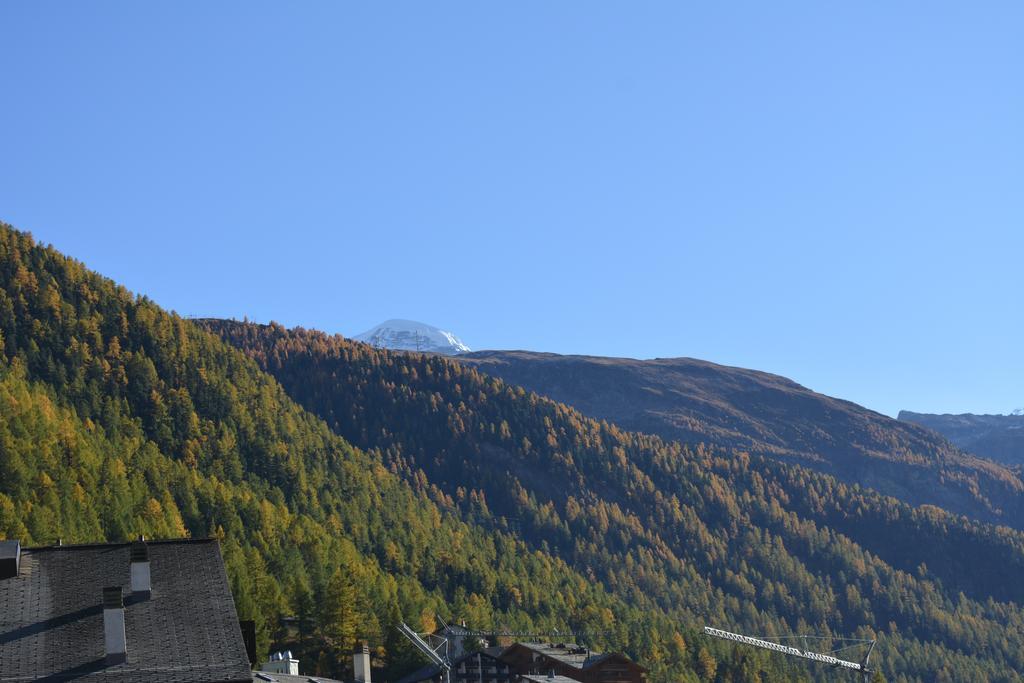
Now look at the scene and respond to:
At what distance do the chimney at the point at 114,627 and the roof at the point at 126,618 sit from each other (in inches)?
10.6

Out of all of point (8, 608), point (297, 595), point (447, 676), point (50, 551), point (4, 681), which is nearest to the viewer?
point (4, 681)

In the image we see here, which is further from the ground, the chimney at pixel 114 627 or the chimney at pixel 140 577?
the chimney at pixel 140 577

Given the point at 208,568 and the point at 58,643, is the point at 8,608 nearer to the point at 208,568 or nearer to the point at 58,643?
the point at 58,643

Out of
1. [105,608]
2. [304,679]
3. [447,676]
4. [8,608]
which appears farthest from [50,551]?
[447,676]

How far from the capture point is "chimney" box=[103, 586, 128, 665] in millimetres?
40500

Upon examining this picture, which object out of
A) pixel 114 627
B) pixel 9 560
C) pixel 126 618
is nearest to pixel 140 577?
pixel 126 618

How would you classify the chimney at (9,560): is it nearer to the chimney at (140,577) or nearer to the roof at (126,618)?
the roof at (126,618)

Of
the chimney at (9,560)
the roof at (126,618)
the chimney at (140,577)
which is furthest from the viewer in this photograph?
the chimney at (9,560)

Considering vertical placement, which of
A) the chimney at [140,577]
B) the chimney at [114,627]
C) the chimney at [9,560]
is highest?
the chimney at [9,560]

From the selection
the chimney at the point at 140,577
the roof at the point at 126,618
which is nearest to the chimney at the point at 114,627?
the roof at the point at 126,618

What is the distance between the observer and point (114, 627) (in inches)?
1599

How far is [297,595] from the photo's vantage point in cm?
19950

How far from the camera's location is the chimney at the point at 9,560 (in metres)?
43.8

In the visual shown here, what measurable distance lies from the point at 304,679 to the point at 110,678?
38.1m
